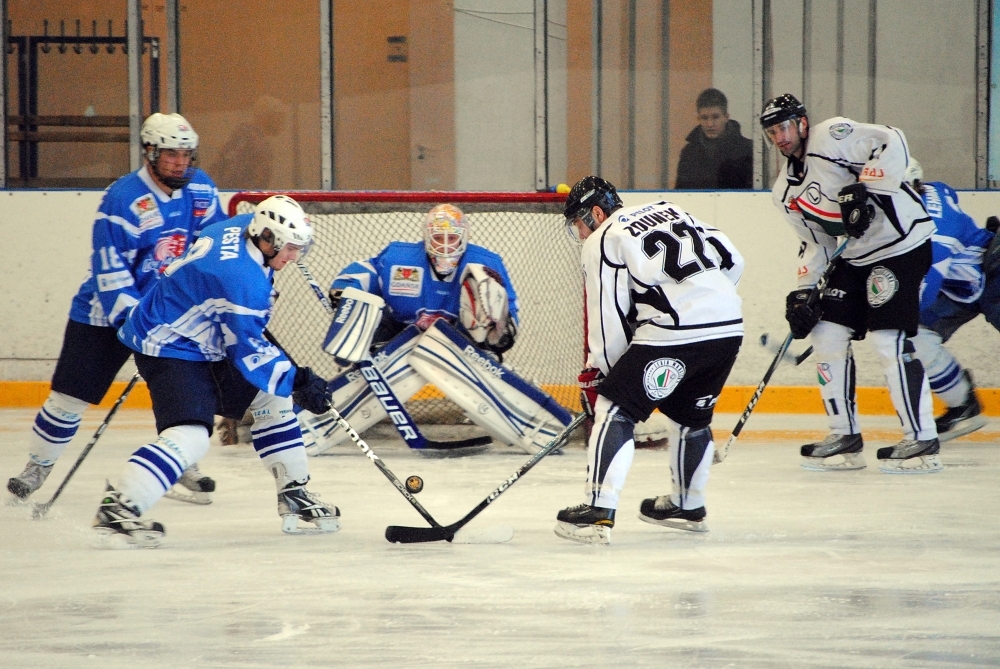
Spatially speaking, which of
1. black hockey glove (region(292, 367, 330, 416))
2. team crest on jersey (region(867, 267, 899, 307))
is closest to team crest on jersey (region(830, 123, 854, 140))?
team crest on jersey (region(867, 267, 899, 307))

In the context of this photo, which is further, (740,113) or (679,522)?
(740,113)

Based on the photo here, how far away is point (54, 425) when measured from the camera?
3.50 m

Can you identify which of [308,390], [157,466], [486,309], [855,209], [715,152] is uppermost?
[715,152]

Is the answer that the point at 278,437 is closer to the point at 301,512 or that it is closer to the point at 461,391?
the point at 301,512

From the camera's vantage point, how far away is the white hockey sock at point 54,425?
3.49 metres

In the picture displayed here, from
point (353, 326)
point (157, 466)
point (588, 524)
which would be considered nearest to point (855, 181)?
point (588, 524)

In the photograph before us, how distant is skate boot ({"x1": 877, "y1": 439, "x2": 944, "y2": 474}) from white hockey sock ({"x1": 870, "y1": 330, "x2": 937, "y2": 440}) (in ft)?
0.09

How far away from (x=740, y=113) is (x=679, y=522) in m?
3.17

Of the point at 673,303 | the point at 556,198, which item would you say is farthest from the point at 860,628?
the point at 556,198

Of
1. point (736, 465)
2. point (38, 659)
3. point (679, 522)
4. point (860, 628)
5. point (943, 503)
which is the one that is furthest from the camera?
point (736, 465)

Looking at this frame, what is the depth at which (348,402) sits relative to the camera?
180 inches

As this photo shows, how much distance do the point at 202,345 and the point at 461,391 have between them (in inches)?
64.6

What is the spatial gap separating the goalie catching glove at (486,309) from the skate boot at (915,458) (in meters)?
1.44

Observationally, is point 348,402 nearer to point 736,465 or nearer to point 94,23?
point 736,465
